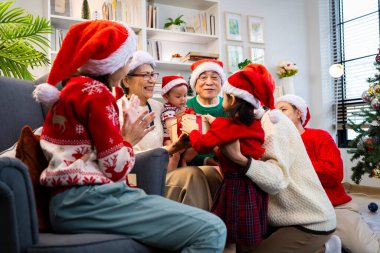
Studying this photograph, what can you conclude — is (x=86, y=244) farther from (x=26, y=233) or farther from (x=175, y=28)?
(x=175, y=28)

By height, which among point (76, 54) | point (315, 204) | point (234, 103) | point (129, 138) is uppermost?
point (76, 54)

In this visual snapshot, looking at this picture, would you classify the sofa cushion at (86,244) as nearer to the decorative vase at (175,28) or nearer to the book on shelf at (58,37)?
the book on shelf at (58,37)

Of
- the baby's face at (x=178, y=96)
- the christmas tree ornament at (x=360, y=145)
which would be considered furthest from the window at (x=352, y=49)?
the baby's face at (x=178, y=96)

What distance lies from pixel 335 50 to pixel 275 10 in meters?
1.14

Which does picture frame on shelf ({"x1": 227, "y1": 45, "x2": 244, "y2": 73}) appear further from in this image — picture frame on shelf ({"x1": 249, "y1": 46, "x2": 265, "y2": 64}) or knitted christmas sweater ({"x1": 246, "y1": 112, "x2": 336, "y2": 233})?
knitted christmas sweater ({"x1": 246, "y1": 112, "x2": 336, "y2": 233})

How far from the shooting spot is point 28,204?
1037 mm

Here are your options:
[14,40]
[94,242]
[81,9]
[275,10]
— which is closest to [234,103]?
[94,242]

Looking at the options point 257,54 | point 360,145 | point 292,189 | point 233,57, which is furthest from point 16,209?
point 257,54

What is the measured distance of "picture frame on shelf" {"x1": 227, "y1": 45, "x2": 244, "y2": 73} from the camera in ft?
17.8

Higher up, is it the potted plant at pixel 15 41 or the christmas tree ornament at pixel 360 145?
the potted plant at pixel 15 41

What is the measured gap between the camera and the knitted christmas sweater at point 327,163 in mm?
2301

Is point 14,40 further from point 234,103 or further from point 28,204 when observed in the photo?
point 28,204

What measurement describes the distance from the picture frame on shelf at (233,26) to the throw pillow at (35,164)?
14.8 ft

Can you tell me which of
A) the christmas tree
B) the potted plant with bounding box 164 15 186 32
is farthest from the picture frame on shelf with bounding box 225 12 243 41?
the christmas tree
